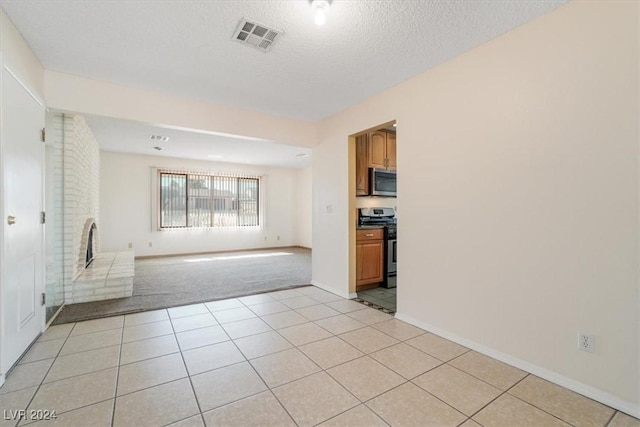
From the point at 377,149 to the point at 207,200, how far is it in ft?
17.6

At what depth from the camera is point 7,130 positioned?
78.4 inches

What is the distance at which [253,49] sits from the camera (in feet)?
8.07

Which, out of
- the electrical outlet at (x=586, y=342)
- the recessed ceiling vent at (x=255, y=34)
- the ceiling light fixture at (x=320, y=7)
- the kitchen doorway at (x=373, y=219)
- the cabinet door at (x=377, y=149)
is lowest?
the electrical outlet at (x=586, y=342)

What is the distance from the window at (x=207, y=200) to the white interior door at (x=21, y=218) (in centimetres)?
489

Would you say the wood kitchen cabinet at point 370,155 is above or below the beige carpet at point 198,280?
above

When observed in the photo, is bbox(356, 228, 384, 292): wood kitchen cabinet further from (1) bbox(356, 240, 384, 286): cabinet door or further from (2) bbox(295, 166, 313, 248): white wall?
(2) bbox(295, 166, 313, 248): white wall

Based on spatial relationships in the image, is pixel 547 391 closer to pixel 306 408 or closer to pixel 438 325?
pixel 438 325

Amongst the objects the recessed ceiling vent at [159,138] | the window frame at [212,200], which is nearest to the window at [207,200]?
the window frame at [212,200]

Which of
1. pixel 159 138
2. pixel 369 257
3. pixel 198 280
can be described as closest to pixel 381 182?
pixel 369 257

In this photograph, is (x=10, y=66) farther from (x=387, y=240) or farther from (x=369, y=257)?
(x=387, y=240)

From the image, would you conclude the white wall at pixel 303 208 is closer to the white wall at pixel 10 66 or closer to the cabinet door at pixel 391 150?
the cabinet door at pixel 391 150

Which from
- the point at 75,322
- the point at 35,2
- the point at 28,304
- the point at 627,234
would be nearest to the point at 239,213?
the point at 75,322

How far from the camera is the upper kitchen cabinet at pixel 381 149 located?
432 cm

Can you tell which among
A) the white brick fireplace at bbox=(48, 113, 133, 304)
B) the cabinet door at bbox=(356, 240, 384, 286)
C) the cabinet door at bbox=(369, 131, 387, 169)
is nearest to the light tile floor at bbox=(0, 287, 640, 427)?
the white brick fireplace at bbox=(48, 113, 133, 304)
